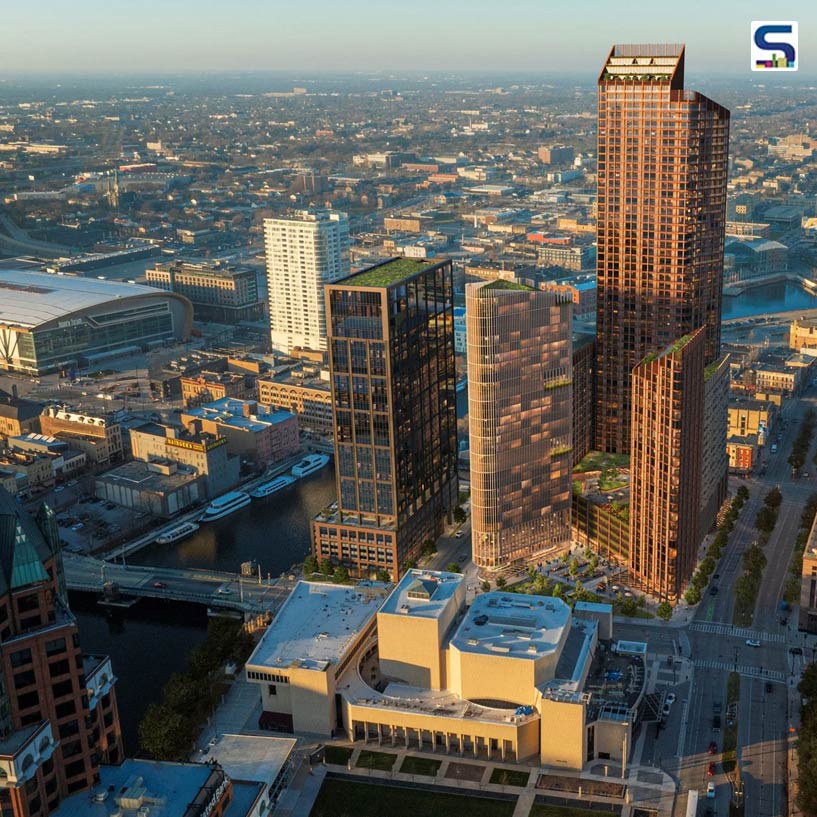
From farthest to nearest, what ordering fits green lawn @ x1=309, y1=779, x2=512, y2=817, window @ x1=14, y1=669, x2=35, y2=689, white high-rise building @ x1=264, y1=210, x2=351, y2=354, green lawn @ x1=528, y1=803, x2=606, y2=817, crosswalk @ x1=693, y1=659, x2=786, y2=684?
1. white high-rise building @ x1=264, y1=210, x2=351, y2=354
2. crosswalk @ x1=693, y1=659, x2=786, y2=684
3. green lawn @ x1=309, y1=779, x2=512, y2=817
4. green lawn @ x1=528, y1=803, x2=606, y2=817
5. window @ x1=14, y1=669, x2=35, y2=689

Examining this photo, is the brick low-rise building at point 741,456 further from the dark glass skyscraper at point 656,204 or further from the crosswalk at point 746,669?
the crosswalk at point 746,669

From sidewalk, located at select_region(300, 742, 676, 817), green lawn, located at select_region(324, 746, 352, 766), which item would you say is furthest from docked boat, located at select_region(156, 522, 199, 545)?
sidewalk, located at select_region(300, 742, 676, 817)

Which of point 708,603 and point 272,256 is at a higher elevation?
point 272,256

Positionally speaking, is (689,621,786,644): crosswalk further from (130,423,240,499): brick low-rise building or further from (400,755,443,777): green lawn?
(130,423,240,499): brick low-rise building

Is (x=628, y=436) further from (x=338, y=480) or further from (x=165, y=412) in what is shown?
(x=165, y=412)

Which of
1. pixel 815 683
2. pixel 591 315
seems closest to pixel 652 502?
pixel 815 683

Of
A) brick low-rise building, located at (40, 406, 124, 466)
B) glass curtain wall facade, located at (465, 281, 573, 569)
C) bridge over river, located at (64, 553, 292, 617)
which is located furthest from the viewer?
brick low-rise building, located at (40, 406, 124, 466)

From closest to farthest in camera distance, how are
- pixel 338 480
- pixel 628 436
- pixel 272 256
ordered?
1. pixel 338 480
2. pixel 628 436
3. pixel 272 256

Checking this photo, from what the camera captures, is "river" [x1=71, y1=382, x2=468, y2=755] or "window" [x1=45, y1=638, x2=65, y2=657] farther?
"river" [x1=71, y1=382, x2=468, y2=755]
